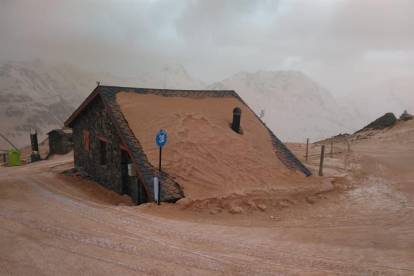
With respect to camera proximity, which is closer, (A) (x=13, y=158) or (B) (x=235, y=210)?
(B) (x=235, y=210)

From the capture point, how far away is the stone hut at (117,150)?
28.2 ft

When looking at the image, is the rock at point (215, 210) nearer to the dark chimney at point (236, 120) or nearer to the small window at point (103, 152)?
the dark chimney at point (236, 120)

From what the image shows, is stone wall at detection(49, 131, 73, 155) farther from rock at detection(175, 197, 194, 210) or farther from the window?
rock at detection(175, 197, 194, 210)

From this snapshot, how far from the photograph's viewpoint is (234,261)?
14.3ft

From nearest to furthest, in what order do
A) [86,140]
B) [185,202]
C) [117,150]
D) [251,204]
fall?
[185,202] → [251,204] → [117,150] → [86,140]

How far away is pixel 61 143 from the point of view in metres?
23.9

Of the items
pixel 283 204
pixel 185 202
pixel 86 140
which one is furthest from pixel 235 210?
pixel 86 140

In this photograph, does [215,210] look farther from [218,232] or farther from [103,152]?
[103,152]

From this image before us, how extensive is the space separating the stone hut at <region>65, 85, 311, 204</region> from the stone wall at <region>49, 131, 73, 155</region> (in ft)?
35.7

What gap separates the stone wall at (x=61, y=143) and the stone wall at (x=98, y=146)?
Result: 10981 mm

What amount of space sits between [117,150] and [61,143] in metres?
17.1

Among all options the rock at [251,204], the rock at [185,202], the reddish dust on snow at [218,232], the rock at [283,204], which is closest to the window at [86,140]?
the reddish dust on snow at [218,232]

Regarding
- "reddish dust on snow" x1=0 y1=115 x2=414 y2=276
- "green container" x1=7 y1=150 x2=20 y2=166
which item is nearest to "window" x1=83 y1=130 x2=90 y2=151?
"reddish dust on snow" x1=0 y1=115 x2=414 y2=276

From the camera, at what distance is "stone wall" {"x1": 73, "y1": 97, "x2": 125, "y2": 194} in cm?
1021
